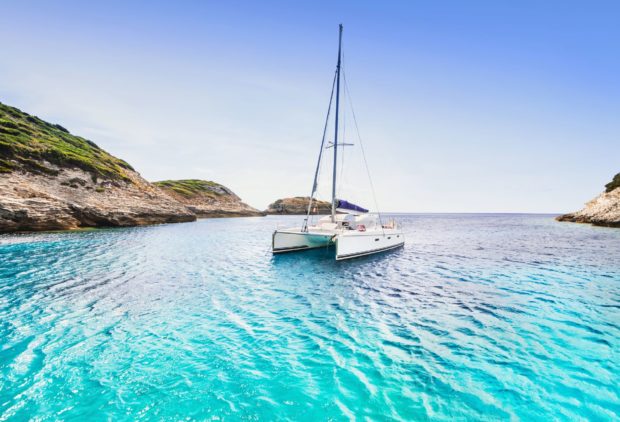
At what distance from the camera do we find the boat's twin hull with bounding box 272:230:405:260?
18.1m

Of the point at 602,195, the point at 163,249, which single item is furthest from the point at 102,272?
the point at 602,195

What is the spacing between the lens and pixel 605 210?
170ft

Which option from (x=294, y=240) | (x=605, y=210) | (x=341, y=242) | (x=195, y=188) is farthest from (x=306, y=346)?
(x=195, y=188)

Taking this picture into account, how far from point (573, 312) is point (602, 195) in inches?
2934

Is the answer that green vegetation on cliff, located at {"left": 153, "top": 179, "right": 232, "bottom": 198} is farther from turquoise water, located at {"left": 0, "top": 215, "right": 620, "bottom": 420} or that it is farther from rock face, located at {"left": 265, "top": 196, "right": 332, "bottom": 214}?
turquoise water, located at {"left": 0, "top": 215, "right": 620, "bottom": 420}

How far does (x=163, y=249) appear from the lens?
893 inches

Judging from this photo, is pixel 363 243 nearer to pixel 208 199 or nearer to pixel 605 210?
pixel 605 210

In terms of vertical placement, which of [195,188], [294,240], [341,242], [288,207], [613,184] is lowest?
[294,240]

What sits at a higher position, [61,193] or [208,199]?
[208,199]

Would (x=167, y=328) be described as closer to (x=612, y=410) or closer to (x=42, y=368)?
(x=42, y=368)

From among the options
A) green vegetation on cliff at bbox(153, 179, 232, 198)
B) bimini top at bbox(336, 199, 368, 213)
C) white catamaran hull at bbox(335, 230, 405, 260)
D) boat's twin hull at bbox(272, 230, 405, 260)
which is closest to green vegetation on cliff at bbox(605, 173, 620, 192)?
white catamaran hull at bbox(335, 230, 405, 260)

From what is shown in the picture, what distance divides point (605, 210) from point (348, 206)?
5911 centimetres

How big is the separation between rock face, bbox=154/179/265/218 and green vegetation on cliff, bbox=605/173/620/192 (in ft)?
331

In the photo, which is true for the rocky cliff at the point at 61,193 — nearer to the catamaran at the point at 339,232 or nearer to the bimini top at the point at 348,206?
the catamaran at the point at 339,232
